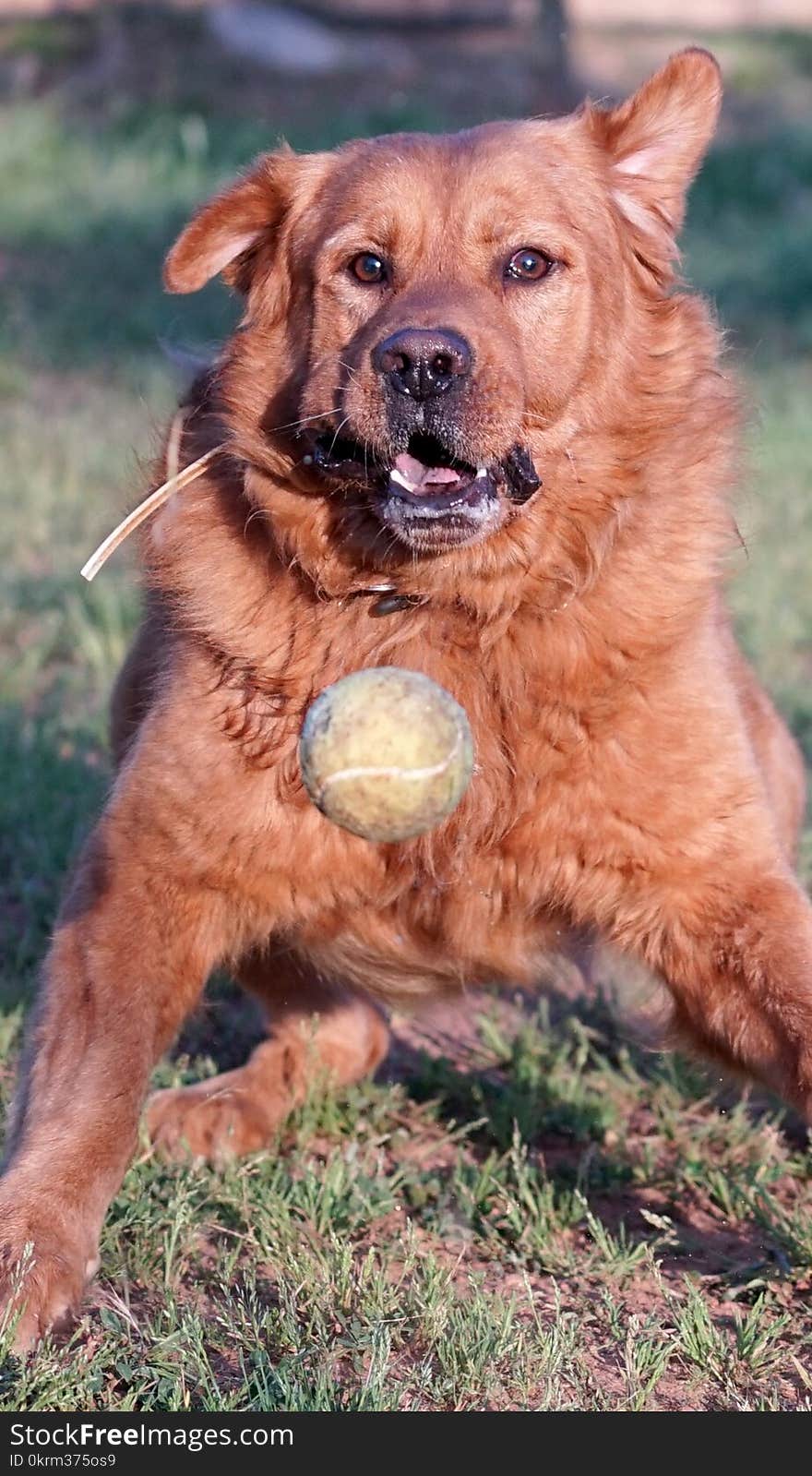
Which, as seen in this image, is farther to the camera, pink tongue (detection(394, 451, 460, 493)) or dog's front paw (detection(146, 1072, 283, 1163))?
dog's front paw (detection(146, 1072, 283, 1163))

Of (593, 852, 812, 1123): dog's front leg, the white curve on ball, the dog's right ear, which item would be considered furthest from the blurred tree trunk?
the white curve on ball

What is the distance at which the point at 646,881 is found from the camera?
3594mm

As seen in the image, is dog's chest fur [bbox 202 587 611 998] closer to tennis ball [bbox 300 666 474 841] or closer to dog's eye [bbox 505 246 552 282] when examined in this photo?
tennis ball [bbox 300 666 474 841]

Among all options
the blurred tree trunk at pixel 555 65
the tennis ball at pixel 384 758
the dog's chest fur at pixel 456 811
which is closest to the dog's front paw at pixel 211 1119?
the dog's chest fur at pixel 456 811

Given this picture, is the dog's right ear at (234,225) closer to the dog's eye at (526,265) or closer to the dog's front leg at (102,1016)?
the dog's eye at (526,265)

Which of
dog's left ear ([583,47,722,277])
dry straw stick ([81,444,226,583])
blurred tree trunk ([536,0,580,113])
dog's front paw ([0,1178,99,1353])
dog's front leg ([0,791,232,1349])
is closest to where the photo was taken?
dog's front paw ([0,1178,99,1353])

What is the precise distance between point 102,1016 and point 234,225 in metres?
1.69

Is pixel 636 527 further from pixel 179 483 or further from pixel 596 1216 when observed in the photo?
pixel 596 1216

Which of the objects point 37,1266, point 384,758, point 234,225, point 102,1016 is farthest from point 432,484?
point 37,1266

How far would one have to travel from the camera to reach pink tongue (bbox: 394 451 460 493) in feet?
11.5

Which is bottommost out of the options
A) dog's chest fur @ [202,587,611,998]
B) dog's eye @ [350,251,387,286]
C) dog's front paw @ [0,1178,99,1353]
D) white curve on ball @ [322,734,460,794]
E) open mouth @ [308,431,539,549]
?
dog's front paw @ [0,1178,99,1353]

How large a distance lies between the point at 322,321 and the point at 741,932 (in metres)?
1.47

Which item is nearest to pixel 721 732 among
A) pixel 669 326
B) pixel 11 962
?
pixel 669 326

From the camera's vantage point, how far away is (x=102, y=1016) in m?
3.56
